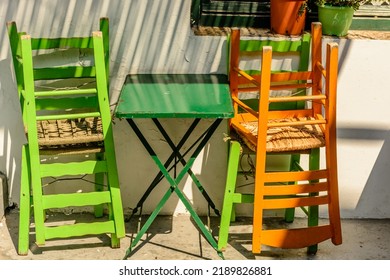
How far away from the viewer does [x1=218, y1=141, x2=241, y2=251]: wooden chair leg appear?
497 centimetres

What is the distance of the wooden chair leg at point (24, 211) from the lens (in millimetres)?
5074

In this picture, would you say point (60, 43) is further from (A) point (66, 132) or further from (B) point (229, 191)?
(B) point (229, 191)

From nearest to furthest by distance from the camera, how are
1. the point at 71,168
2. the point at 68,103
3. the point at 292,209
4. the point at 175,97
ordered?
1. the point at 175,97
2. the point at 71,168
3. the point at 68,103
4. the point at 292,209

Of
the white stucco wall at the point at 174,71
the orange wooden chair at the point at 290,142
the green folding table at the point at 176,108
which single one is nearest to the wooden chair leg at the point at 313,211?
the orange wooden chair at the point at 290,142

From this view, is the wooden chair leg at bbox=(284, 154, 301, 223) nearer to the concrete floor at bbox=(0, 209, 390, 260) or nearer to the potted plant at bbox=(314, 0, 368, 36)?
the concrete floor at bbox=(0, 209, 390, 260)

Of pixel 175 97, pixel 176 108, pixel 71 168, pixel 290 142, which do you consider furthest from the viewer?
pixel 71 168

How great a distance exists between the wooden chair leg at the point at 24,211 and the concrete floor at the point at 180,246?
0.24 feet

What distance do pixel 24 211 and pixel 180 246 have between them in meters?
1.10

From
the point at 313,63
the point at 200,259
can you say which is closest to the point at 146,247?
the point at 200,259

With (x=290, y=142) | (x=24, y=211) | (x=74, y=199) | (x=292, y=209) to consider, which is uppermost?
(x=290, y=142)

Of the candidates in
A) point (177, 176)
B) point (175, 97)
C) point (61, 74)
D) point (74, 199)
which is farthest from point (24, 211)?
point (175, 97)

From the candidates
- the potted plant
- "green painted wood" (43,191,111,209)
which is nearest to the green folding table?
"green painted wood" (43,191,111,209)

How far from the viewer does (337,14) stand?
5.32 m

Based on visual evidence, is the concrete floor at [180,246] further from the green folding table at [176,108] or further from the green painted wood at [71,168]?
the green painted wood at [71,168]
